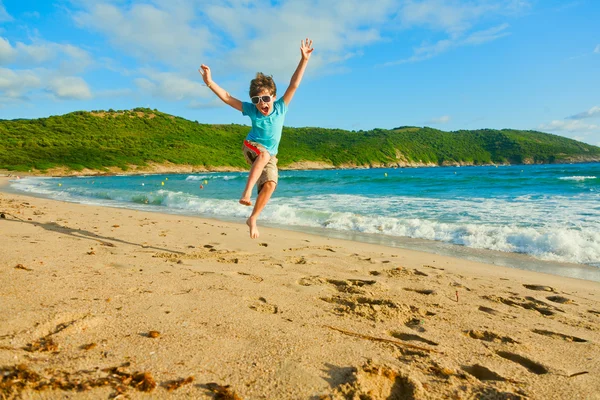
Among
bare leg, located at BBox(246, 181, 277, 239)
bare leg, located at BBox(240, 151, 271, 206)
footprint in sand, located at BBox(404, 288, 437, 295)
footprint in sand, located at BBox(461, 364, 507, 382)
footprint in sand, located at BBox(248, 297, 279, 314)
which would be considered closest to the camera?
footprint in sand, located at BBox(461, 364, 507, 382)

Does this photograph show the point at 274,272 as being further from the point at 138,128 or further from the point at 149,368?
the point at 138,128

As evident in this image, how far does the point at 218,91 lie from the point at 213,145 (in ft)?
246

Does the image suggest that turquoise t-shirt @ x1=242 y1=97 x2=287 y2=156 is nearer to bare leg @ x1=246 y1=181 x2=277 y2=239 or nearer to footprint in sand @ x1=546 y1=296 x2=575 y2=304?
bare leg @ x1=246 y1=181 x2=277 y2=239

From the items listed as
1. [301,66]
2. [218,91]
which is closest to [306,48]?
[301,66]

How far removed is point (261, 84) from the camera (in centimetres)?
421

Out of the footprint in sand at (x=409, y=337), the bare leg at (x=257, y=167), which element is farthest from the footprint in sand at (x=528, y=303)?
the bare leg at (x=257, y=167)

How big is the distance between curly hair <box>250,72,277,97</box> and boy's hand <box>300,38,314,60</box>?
1.49ft

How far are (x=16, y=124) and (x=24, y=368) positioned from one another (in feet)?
269

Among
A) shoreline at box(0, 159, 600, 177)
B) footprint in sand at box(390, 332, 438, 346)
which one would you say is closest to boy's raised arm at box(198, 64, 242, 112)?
footprint in sand at box(390, 332, 438, 346)

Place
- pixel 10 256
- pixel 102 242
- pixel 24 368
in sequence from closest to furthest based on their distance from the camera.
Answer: pixel 24 368 < pixel 10 256 < pixel 102 242

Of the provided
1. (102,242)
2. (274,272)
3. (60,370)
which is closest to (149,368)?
(60,370)

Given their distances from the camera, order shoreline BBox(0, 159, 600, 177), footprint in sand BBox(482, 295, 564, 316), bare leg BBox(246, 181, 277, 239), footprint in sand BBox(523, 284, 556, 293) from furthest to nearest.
→ shoreline BBox(0, 159, 600, 177) < bare leg BBox(246, 181, 277, 239) < footprint in sand BBox(523, 284, 556, 293) < footprint in sand BBox(482, 295, 564, 316)

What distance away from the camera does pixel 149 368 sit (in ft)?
5.95

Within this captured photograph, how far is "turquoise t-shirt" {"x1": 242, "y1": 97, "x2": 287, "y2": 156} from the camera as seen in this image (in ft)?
13.9
